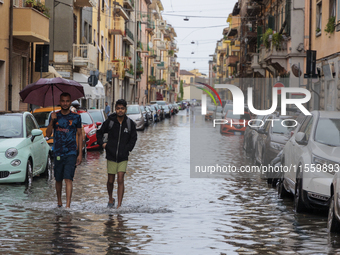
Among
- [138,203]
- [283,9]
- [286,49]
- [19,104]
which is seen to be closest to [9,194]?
[138,203]

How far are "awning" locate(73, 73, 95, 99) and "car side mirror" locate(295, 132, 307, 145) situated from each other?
28391mm

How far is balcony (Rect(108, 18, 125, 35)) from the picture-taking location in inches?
2184

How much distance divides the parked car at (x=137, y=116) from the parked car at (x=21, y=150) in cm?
2316

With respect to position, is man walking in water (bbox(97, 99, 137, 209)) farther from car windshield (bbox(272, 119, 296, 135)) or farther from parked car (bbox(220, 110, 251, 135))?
parked car (bbox(220, 110, 251, 135))

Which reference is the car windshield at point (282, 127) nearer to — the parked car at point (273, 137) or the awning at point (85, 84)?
the parked car at point (273, 137)

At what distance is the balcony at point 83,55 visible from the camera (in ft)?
125

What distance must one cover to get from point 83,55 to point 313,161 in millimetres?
31012

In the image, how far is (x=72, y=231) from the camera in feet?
25.9

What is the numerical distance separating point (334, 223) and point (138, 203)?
3581mm

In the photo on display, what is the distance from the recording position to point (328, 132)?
10.0 m

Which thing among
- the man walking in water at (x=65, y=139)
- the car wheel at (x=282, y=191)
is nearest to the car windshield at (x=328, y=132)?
the car wheel at (x=282, y=191)

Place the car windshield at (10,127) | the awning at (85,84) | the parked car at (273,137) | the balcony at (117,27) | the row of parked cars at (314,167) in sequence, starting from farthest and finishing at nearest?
1. the balcony at (117,27)
2. the awning at (85,84)
3. the parked car at (273,137)
4. the car windshield at (10,127)
5. the row of parked cars at (314,167)

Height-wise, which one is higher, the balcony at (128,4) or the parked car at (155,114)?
the balcony at (128,4)

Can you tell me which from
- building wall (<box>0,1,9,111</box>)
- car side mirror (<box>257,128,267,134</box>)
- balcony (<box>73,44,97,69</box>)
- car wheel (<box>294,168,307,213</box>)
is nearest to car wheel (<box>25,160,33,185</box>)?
car wheel (<box>294,168,307,213</box>)
